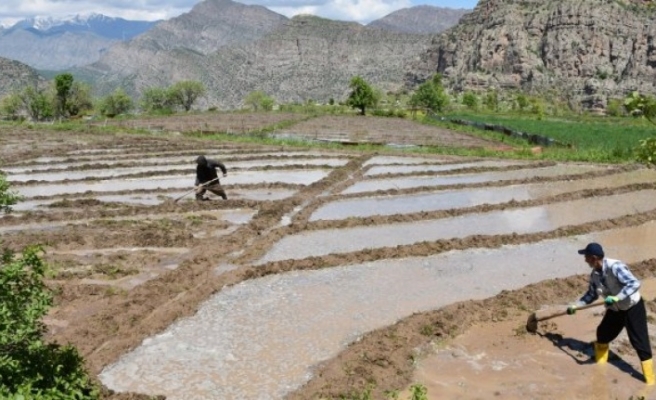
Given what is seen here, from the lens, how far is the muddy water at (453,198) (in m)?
17.9

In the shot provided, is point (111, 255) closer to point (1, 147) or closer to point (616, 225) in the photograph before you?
point (616, 225)

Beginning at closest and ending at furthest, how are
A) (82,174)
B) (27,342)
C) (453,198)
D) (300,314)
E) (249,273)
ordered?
(27,342) → (300,314) → (249,273) → (453,198) → (82,174)

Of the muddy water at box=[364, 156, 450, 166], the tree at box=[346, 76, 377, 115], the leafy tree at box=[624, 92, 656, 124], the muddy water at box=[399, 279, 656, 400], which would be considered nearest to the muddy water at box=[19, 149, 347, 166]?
the muddy water at box=[364, 156, 450, 166]

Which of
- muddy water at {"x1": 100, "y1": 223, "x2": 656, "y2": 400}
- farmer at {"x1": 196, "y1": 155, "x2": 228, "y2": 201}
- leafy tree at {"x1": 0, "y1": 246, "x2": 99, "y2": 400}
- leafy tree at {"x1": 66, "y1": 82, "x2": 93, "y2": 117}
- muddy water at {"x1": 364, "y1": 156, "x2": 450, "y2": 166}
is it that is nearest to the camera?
leafy tree at {"x1": 0, "y1": 246, "x2": 99, "y2": 400}

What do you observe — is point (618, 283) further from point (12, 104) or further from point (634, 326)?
point (12, 104)

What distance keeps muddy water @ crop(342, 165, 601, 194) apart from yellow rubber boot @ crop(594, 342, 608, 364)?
1333 centimetres

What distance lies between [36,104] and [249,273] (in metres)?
75.3

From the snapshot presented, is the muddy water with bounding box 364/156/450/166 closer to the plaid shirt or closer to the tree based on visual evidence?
the plaid shirt

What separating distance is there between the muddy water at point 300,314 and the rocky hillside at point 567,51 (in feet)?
373

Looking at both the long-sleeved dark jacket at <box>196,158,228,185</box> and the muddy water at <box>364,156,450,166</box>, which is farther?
the muddy water at <box>364,156,450,166</box>

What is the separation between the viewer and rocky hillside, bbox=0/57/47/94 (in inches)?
6137

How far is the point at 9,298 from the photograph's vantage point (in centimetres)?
545

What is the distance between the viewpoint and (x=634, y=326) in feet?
24.7

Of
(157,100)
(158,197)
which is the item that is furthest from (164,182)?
(157,100)
